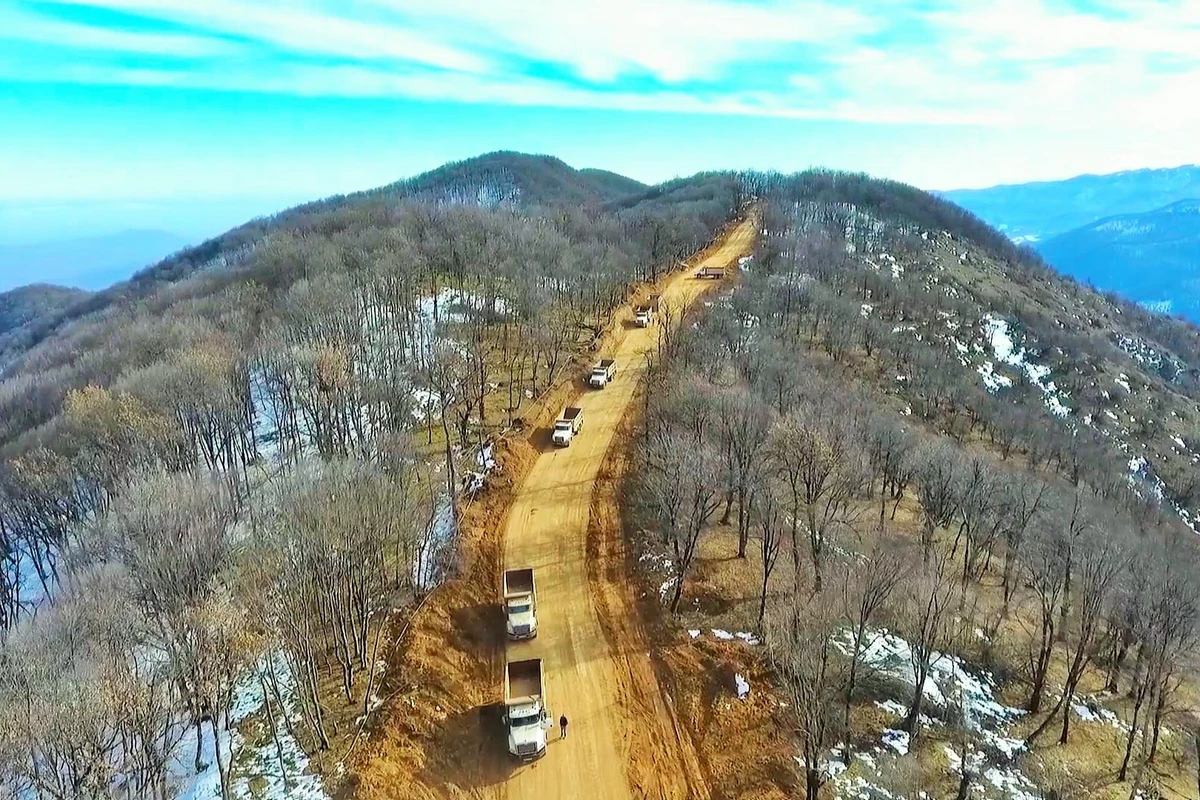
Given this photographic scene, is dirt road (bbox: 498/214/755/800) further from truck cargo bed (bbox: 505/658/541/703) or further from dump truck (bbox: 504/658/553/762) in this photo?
truck cargo bed (bbox: 505/658/541/703)

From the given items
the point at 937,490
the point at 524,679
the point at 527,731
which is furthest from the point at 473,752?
the point at 937,490

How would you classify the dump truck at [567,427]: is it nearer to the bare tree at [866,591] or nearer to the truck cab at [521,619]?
the truck cab at [521,619]

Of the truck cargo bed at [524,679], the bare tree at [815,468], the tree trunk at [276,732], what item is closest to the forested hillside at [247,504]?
the tree trunk at [276,732]

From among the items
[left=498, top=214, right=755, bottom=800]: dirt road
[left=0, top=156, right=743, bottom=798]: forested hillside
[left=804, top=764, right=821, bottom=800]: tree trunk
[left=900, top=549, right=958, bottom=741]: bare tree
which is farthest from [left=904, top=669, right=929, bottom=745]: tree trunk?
[left=0, top=156, right=743, bottom=798]: forested hillside

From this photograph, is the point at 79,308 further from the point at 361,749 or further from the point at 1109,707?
the point at 1109,707

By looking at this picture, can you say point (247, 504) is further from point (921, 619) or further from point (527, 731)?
point (921, 619)

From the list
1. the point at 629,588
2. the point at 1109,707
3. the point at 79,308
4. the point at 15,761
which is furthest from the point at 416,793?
the point at 79,308
